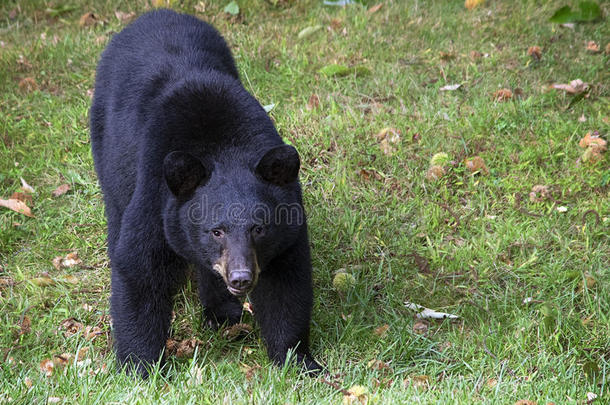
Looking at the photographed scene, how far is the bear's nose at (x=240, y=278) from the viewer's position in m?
3.55

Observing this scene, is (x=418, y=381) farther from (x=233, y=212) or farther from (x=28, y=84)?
(x=28, y=84)

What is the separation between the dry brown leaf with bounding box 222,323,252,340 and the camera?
184 inches

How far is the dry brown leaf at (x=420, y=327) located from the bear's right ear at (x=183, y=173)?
1.64m

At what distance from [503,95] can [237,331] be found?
3.23 meters

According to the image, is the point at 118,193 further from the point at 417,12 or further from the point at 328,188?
the point at 417,12

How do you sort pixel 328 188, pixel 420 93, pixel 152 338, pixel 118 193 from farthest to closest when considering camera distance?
pixel 420 93, pixel 328 188, pixel 118 193, pixel 152 338

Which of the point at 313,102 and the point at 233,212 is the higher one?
the point at 233,212

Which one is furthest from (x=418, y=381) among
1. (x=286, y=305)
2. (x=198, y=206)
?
(x=198, y=206)

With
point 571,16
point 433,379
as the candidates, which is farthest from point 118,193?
point 571,16

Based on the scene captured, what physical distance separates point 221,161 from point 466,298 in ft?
Result: 6.18

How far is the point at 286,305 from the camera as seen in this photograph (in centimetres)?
416

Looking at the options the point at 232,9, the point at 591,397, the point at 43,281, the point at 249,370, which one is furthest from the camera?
the point at 232,9

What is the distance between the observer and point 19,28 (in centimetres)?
808

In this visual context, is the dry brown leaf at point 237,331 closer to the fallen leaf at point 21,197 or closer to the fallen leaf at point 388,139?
the fallen leaf at point 388,139
